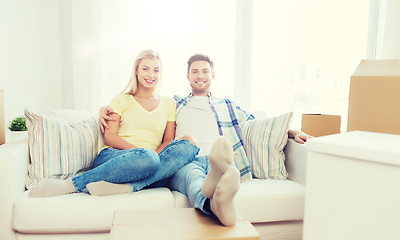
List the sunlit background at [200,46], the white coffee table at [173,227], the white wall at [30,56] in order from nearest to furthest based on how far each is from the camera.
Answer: the white coffee table at [173,227] < the white wall at [30,56] < the sunlit background at [200,46]

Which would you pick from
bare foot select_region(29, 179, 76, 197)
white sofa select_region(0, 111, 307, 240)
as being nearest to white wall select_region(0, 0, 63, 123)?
white sofa select_region(0, 111, 307, 240)

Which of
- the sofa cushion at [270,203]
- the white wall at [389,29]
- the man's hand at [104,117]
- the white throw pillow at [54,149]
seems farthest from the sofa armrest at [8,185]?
the white wall at [389,29]

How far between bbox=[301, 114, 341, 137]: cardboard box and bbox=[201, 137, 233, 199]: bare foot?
1063mm

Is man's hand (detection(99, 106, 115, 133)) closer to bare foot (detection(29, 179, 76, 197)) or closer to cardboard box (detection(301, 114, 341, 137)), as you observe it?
bare foot (detection(29, 179, 76, 197))

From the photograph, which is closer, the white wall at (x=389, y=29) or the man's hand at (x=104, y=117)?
the man's hand at (x=104, y=117)

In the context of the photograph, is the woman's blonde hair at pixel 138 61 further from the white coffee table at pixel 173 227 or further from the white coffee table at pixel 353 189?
the white coffee table at pixel 353 189

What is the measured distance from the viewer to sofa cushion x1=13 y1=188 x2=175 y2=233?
4.26 ft

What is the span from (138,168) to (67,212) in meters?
0.32

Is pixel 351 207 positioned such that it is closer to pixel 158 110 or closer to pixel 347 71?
pixel 158 110

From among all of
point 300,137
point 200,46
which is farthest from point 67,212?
point 200,46

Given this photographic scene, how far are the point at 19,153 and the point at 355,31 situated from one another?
2.85m

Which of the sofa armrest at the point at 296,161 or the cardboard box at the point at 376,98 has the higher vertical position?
the cardboard box at the point at 376,98

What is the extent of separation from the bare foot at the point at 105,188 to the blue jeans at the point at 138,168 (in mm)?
21

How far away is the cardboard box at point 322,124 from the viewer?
1881mm
